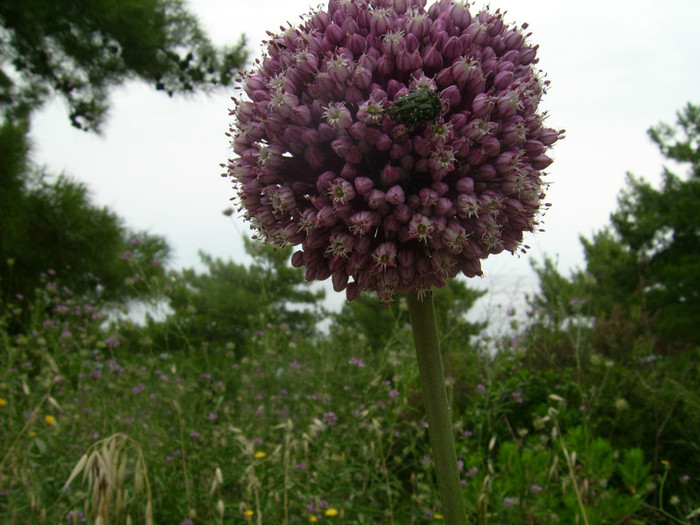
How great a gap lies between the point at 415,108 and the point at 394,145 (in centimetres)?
9

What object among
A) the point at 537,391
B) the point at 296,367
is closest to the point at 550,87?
the point at 296,367

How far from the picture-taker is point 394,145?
117 centimetres

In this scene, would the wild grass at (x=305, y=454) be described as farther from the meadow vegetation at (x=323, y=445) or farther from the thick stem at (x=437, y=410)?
Result: the thick stem at (x=437, y=410)

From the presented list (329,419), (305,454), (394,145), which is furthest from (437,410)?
(329,419)

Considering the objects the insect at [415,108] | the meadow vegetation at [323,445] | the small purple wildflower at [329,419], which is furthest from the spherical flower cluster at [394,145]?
the small purple wildflower at [329,419]

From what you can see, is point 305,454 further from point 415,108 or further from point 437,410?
point 415,108

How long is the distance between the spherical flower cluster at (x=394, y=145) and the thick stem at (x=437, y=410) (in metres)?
0.07

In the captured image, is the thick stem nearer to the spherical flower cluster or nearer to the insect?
the spherical flower cluster

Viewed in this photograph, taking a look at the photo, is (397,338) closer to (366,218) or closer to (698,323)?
(366,218)

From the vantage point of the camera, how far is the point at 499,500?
2.57m

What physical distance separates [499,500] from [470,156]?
201 centimetres

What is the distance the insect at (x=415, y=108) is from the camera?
1.12 meters

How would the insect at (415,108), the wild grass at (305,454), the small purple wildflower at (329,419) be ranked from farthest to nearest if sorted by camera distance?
the small purple wildflower at (329,419) → the wild grass at (305,454) → the insect at (415,108)

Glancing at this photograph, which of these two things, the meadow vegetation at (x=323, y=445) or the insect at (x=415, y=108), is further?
the meadow vegetation at (x=323, y=445)
